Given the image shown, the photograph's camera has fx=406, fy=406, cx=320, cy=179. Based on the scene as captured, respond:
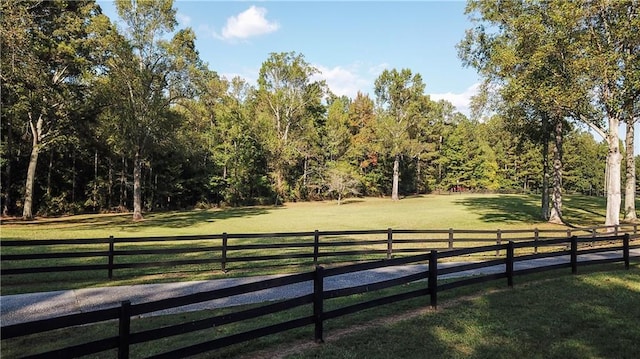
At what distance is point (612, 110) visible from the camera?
20.9 meters

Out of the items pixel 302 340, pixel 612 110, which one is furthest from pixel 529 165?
pixel 302 340

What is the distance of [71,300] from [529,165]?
97136mm

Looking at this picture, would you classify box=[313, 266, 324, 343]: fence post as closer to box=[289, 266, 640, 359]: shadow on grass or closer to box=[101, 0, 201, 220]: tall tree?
box=[289, 266, 640, 359]: shadow on grass

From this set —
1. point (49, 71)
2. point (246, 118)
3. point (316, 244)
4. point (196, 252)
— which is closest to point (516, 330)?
point (316, 244)

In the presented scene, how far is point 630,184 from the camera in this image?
29.1m

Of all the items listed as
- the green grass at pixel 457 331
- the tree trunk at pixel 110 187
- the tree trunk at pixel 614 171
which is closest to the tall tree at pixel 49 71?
the tree trunk at pixel 110 187

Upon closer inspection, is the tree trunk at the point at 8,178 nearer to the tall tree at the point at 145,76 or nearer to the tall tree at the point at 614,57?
the tall tree at the point at 145,76

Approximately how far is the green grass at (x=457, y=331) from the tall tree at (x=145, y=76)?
30.9 metres

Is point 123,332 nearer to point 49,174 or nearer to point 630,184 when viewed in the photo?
point 630,184

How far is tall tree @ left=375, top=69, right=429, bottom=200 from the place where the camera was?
63.1 m

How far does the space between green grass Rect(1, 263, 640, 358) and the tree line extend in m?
15.4

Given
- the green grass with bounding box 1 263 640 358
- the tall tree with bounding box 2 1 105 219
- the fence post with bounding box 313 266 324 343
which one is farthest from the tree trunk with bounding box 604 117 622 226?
the tall tree with bounding box 2 1 105 219

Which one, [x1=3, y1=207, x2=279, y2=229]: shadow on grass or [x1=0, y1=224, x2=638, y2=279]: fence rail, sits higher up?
[x1=0, y1=224, x2=638, y2=279]: fence rail

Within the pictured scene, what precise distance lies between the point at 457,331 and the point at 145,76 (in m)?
34.4
